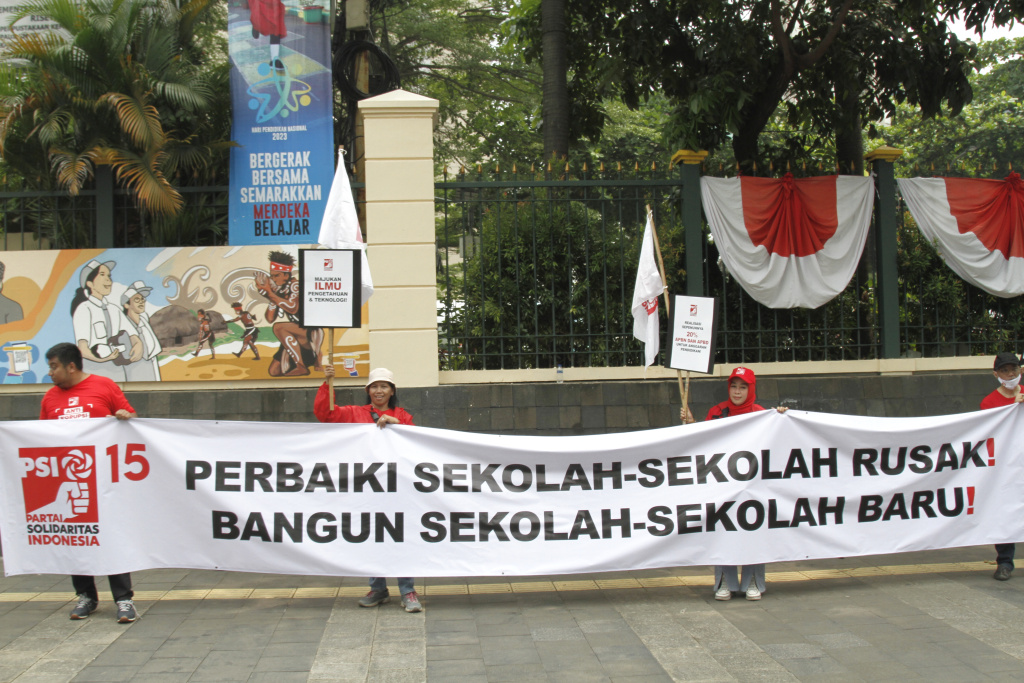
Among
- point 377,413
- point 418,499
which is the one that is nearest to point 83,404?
point 377,413

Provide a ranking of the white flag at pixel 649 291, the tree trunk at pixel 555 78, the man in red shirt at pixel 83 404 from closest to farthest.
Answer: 1. the man in red shirt at pixel 83 404
2. the white flag at pixel 649 291
3. the tree trunk at pixel 555 78

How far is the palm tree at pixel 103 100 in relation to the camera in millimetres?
7762

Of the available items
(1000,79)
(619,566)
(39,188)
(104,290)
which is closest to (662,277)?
(619,566)

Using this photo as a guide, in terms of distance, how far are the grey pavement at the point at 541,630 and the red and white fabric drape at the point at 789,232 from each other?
3.00 m

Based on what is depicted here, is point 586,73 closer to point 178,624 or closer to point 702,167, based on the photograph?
point 702,167

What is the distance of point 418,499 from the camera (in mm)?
5777

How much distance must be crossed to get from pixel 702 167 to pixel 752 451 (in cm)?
385

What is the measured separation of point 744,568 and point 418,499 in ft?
7.56

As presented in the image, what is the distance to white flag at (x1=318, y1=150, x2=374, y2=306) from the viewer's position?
20.3 ft

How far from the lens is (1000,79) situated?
26.4 m

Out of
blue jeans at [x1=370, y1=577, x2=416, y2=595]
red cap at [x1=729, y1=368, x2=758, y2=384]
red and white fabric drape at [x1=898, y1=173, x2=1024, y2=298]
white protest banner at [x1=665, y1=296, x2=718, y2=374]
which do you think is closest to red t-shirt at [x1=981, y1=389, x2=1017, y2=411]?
red cap at [x1=729, y1=368, x2=758, y2=384]

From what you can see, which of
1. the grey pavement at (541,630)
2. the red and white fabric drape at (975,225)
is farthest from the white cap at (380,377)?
the red and white fabric drape at (975,225)

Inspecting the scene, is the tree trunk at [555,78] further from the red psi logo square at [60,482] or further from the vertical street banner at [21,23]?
the red psi logo square at [60,482]

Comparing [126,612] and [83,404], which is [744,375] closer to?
[126,612]
